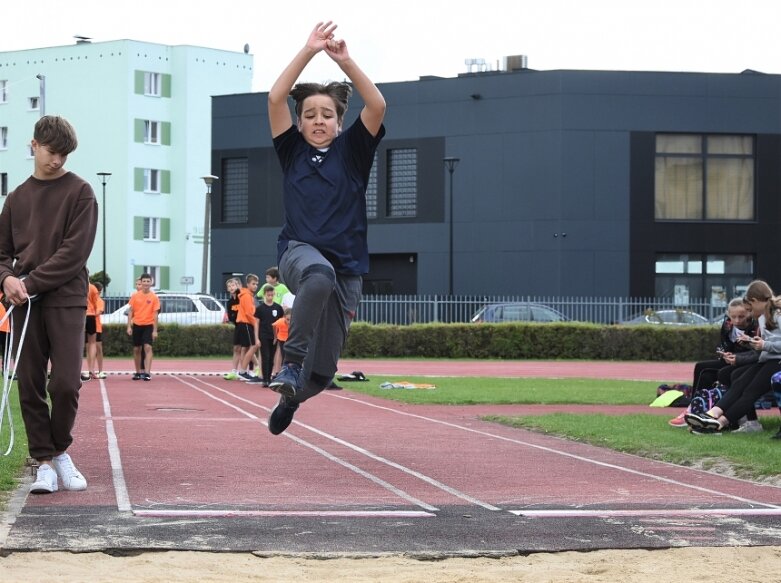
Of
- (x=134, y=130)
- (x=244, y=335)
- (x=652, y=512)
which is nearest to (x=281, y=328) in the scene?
(x=244, y=335)

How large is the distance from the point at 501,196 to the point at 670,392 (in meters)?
26.6

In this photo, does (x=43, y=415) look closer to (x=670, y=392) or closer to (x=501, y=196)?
(x=670, y=392)

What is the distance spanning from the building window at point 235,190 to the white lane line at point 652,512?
137 feet

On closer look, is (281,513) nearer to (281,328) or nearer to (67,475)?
(67,475)

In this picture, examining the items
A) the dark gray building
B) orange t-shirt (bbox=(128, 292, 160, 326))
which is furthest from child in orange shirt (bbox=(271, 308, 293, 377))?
the dark gray building

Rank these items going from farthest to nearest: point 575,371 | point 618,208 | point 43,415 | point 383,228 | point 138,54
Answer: point 138,54 → point 383,228 → point 618,208 → point 575,371 → point 43,415

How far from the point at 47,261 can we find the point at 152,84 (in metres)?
66.4

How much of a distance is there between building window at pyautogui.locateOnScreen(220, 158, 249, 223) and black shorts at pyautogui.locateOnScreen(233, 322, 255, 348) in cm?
2660

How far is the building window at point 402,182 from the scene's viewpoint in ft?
146

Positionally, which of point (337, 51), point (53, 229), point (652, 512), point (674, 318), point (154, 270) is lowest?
point (674, 318)

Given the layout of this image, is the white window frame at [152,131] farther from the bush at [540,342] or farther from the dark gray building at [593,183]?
the bush at [540,342]

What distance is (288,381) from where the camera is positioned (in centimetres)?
655

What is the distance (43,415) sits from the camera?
24.2 feet

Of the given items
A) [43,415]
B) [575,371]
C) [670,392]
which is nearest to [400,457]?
[43,415]
